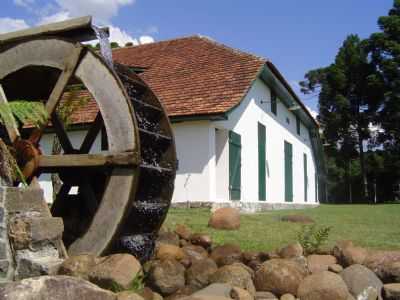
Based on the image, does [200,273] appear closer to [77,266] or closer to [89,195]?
[77,266]

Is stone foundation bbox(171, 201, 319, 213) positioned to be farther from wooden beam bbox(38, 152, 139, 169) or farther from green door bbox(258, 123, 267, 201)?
wooden beam bbox(38, 152, 139, 169)

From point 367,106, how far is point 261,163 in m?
18.4

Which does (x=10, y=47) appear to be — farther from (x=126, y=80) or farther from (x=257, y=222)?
(x=257, y=222)

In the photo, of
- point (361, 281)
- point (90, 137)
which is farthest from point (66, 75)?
point (361, 281)

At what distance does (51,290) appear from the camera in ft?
13.5

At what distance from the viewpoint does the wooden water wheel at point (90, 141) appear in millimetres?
5871

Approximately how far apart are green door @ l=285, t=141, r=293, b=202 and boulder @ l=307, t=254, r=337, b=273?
11.5 meters

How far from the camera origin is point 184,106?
12.0m

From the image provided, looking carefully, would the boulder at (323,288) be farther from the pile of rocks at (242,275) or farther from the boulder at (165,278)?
the boulder at (165,278)

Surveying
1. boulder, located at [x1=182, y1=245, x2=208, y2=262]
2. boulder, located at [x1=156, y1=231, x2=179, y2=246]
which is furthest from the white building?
boulder, located at [x1=182, y1=245, x2=208, y2=262]

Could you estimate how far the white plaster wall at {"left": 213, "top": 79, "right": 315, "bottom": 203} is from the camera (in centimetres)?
1329

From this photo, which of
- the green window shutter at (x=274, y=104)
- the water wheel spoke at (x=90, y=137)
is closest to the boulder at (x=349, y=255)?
the water wheel spoke at (x=90, y=137)

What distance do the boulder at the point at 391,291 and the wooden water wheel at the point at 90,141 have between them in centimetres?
261

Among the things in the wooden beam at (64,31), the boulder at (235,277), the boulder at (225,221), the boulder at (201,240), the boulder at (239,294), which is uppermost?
the wooden beam at (64,31)
